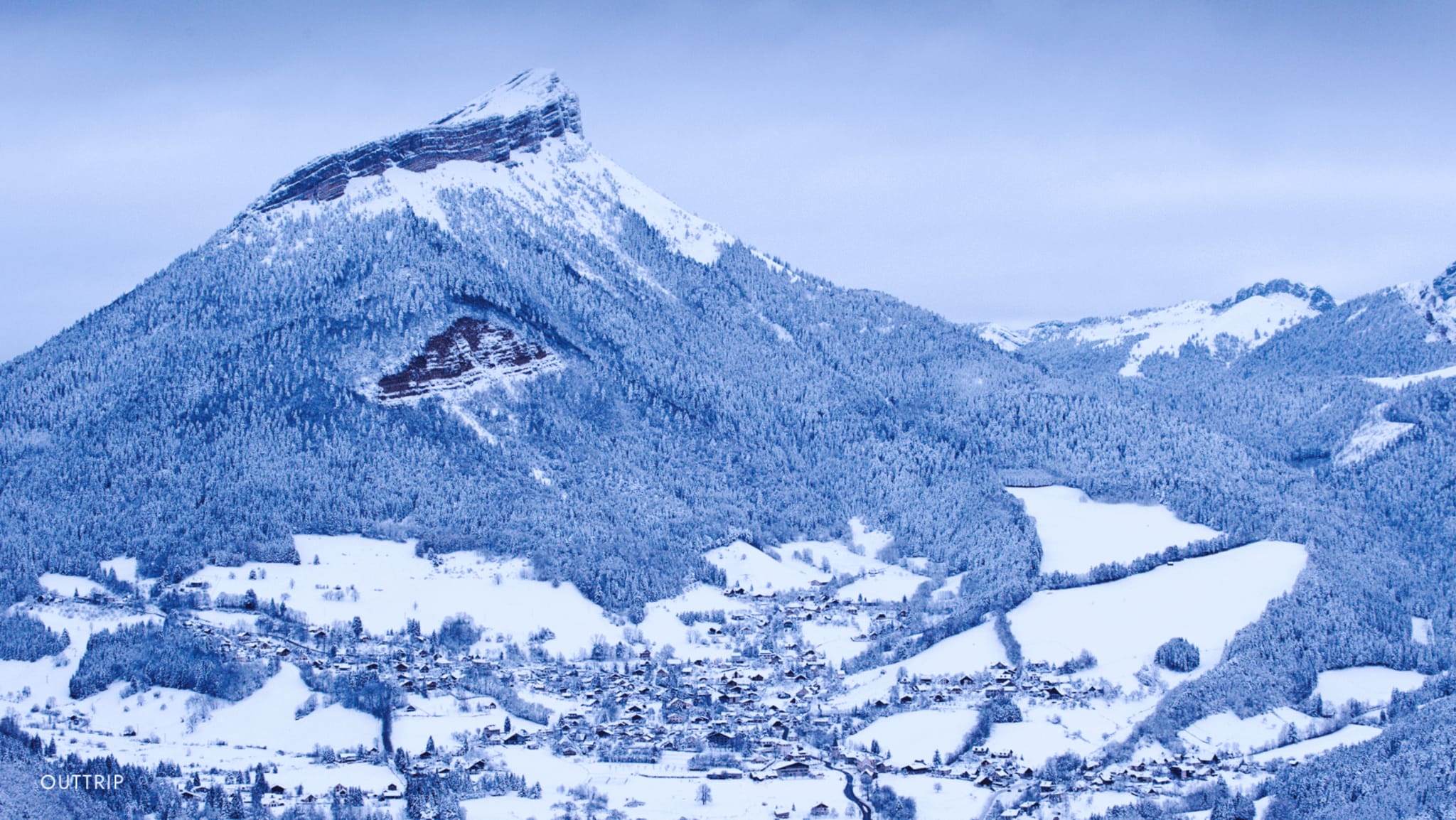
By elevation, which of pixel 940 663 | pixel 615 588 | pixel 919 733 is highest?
pixel 615 588

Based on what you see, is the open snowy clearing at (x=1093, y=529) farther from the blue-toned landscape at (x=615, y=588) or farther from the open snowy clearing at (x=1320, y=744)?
the open snowy clearing at (x=1320, y=744)

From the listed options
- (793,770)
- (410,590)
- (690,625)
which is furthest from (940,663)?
(410,590)

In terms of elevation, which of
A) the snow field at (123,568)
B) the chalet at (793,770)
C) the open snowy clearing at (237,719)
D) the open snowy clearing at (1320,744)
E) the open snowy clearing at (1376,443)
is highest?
the open snowy clearing at (1376,443)

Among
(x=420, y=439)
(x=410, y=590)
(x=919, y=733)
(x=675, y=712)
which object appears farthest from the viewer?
(x=420, y=439)

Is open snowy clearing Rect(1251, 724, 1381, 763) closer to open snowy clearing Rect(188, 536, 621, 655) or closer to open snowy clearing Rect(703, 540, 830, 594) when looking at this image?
open snowy clearing Rect(703, 540, 830, 594)

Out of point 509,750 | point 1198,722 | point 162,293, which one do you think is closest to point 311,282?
point 162,293

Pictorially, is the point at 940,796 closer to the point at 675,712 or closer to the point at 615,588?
the point at 675,712

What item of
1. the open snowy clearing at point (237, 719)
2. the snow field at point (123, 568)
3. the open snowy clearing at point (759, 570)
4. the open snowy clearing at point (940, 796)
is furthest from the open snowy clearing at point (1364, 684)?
the snow field at point (123, 568)
